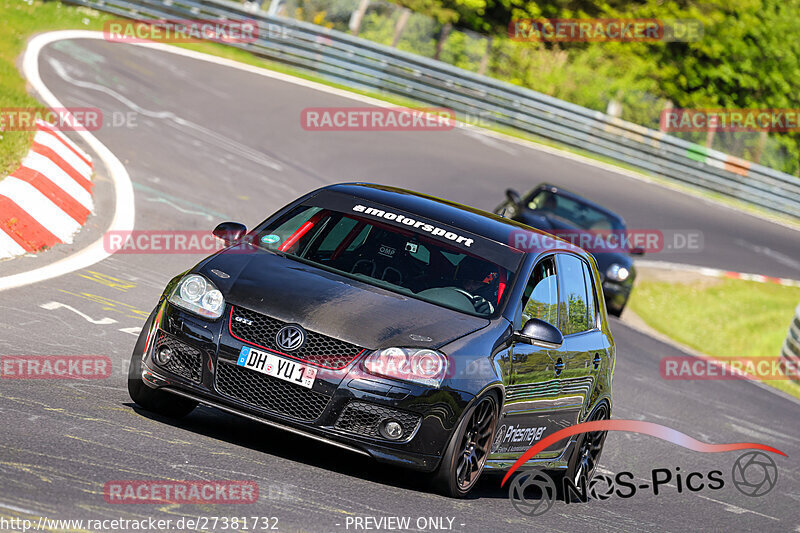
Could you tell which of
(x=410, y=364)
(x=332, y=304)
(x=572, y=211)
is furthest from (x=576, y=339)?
(x=572, y=211)

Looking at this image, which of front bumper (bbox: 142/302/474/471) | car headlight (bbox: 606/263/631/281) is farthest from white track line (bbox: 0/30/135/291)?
car headlight (bbox: 606/263/631/281)

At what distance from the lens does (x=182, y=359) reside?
665 cm

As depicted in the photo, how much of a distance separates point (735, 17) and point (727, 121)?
4.67m

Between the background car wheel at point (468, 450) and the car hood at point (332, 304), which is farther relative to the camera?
the background car wheel at point (468, 450)

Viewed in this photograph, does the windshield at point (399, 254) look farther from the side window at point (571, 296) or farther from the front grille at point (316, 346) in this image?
the front grille at point (316, 346)

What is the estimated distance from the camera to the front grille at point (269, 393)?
20.9 ft

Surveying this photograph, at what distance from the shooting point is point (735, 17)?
177 ft

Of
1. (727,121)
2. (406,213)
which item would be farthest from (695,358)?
(727,121)

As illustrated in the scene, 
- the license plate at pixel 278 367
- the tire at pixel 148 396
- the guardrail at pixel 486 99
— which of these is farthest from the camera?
the guardrail at pixel 486 99

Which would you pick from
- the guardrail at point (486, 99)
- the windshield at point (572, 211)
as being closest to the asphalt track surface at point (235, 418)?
the windshield at point (572, 211)

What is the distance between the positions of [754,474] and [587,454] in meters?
3.31

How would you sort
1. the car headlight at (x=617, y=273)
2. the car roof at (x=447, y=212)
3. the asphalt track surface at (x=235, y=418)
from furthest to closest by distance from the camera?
the car headlight at (x=617, y=273) < the car roof at (x=447, y=212) < the asphalt track surface at (x=235, y=418)

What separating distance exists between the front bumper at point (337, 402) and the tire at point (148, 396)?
435 mm

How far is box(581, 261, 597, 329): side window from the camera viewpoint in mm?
8500
